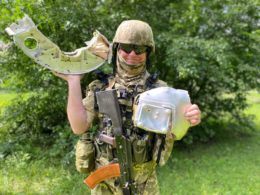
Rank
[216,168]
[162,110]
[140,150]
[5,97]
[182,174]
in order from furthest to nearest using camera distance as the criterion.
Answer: [5,97] → [216,168] → [182,174] → [140,150] → [162,110]

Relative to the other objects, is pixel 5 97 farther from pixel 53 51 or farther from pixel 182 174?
pixel 53 51

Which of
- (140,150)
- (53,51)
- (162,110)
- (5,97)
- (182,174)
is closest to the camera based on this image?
(162,110)

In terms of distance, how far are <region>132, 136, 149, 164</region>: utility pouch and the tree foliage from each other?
6.52ft

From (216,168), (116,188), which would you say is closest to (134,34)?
(116,188)

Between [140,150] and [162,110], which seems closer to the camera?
[162,110]

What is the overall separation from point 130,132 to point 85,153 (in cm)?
23

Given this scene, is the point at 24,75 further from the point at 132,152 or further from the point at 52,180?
the point at 132,152

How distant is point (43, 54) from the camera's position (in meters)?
1.38

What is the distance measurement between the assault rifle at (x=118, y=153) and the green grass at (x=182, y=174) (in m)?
1.86

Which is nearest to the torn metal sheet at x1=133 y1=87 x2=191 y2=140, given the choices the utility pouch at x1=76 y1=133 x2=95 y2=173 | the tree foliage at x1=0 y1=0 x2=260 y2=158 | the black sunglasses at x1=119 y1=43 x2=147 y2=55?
the black sunglasses at x1=119 y1=43 x2=147 y2=55

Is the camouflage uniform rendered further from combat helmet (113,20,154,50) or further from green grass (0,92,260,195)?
green grass (0,92,260,195)

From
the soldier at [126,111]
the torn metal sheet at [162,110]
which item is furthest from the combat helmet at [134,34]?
the torn metal sheet at [162,110]

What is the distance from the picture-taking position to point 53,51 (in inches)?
54.7

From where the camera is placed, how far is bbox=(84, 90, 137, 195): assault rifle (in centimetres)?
144
